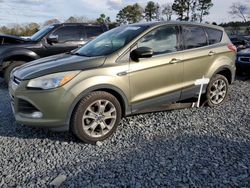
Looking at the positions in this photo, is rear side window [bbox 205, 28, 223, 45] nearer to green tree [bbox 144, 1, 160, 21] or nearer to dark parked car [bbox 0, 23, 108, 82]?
dark parked car [bbox 0, 23, 108, 82]

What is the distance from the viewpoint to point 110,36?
200 inches

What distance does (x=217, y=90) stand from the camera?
5.76m

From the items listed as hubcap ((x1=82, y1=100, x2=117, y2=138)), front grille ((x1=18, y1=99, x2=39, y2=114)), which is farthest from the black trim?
front grille ((x1=18, y1=99, x2=39, y2=114))

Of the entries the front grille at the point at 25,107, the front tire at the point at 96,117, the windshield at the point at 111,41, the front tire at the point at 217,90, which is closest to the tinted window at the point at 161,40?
the windshield at the point at 111,41

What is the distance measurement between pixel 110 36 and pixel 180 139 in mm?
2142

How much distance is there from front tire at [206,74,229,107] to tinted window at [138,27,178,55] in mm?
1189

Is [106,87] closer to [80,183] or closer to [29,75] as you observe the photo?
[29,75]

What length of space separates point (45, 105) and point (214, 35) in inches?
139

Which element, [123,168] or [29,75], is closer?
[123,168]

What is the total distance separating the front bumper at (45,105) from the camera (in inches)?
152

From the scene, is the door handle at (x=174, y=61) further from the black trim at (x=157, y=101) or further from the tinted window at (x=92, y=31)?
the tinted window at (x=92, y=31)

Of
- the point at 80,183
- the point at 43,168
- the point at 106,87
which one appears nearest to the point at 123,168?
the point at 80,183

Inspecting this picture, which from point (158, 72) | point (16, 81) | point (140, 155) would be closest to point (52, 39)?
point (16, 81)

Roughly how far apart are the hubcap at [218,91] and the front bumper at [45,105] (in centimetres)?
300
